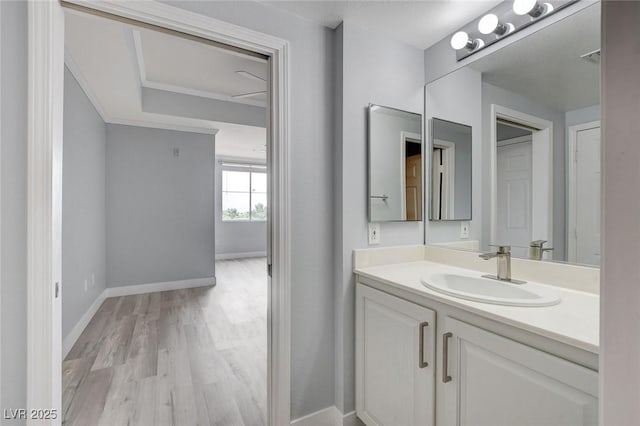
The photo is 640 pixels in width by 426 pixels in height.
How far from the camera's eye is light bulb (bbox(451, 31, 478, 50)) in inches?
65.7

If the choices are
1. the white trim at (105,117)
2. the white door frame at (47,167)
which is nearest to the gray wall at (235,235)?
the white trim at (105,117)

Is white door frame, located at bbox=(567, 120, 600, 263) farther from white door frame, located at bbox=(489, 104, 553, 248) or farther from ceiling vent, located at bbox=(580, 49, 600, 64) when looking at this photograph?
ceiling vent, located at bbox=(580, 49, 600, 64)

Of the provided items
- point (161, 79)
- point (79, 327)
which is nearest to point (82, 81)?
point (161, 79)

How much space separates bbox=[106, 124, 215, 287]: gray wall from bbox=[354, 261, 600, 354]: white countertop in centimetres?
365

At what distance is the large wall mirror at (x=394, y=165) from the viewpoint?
1731 mm

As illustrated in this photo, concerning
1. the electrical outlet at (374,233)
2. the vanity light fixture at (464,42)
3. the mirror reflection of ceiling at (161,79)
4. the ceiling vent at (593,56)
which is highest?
the mirror reflection of ceiling at (161,79)

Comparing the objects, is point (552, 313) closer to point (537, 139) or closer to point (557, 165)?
point (557, 165)

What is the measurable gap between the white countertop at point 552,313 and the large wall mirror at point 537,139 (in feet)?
0.84

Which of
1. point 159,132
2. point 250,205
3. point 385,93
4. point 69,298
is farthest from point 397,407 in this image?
point 250,205

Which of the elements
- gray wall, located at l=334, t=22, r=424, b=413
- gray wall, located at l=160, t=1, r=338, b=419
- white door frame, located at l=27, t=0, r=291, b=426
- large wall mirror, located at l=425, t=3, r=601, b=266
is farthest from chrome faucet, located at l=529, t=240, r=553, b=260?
white door frame, located at l=27, t=0, r=291, b=426

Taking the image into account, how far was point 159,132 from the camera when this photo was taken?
162 inches

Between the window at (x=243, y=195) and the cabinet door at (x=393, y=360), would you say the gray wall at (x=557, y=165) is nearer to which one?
the cabinet door at (x=393, y=360)

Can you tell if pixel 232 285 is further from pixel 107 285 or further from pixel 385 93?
pixel 385 93

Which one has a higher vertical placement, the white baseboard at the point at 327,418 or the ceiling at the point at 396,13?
the ceiling at the point at 396,13
